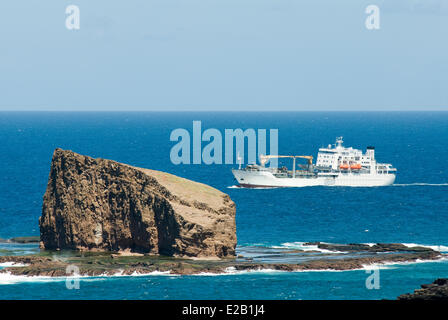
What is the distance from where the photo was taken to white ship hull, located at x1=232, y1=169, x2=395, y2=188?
14838 centimetres

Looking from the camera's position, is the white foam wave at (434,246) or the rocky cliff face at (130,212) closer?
the rocky cliff face at (130,212)

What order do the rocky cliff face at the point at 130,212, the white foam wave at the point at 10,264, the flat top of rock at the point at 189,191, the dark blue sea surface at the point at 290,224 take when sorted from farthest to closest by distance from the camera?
the flat top of rock at the point at 189,191 → the rocky cliff face at the point at 130,212 → the white foam wave at the point at 10,264 → the dark blue sea surface at the point at 290,224

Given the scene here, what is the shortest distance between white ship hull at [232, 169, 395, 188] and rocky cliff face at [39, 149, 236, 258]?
71203mm

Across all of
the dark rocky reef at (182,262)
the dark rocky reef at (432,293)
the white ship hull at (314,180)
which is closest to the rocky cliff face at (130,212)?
the dark rocky reef at (182,262)

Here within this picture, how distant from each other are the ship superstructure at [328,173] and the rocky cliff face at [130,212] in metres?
71.4

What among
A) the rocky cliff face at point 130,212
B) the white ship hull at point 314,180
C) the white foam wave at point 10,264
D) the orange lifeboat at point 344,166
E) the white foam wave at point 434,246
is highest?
the orange lifeboat at point 344,166

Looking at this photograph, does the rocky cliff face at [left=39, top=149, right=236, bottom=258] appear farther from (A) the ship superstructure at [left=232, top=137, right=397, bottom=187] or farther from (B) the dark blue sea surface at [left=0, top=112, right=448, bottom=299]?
(A) the ship superstructure at [left=232, top=137, right=397, bottom=187]

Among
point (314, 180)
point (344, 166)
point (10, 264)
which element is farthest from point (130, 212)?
point (344, 166)

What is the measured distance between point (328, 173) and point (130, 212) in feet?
263

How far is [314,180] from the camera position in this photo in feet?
495

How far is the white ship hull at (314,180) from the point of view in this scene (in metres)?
148

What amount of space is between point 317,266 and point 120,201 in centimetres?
1594

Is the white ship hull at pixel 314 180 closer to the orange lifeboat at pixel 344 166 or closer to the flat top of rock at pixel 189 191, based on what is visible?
the orange lifeboat at pixel 344 166

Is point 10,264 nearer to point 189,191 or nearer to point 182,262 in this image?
point 182,262
